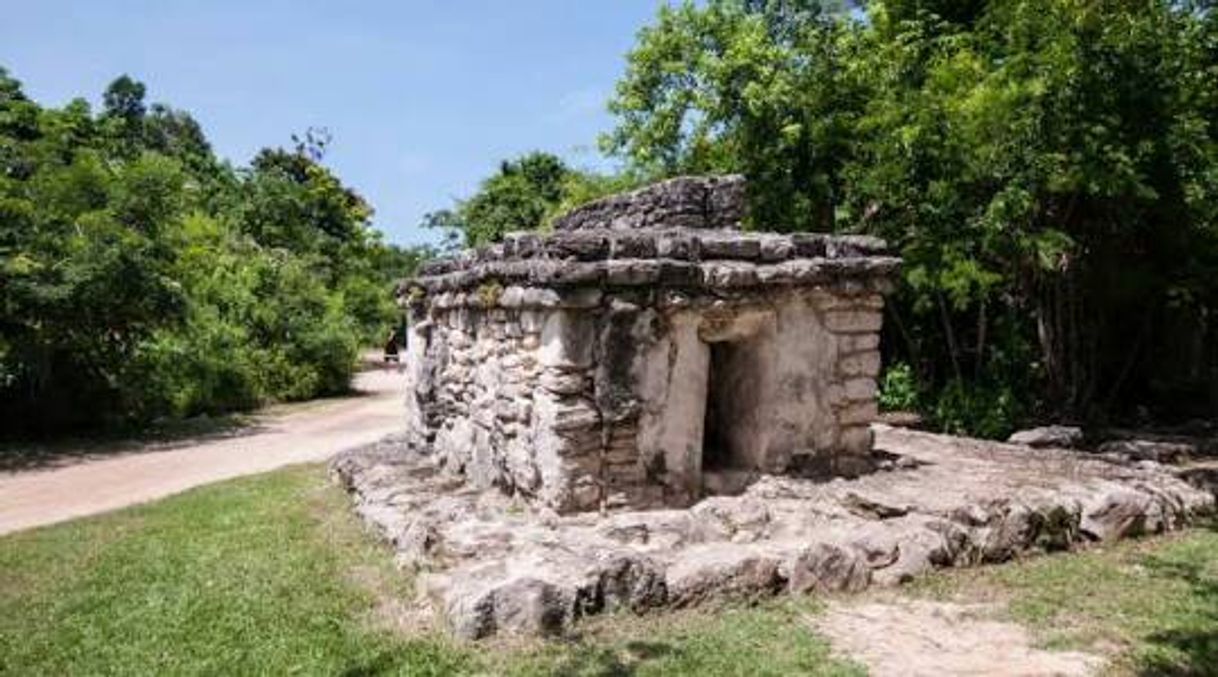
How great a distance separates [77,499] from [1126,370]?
13.9 meters

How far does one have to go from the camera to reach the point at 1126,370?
14070 mm

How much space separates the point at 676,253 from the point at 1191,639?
3.84 metres

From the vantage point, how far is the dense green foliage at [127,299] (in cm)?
1324

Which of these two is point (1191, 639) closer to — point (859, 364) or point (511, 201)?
point (859, 364)

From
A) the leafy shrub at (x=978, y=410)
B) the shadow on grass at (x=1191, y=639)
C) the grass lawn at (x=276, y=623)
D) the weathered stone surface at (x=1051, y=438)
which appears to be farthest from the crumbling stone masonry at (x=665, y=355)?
the leafy shrub at (x=978, y=410)

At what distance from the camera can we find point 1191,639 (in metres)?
4.96

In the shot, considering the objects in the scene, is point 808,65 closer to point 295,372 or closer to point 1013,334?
point 1013,334

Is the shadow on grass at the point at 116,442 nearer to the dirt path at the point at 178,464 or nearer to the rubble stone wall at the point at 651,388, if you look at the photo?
the dirt path at the point at 178,464

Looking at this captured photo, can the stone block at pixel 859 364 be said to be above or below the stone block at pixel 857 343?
below

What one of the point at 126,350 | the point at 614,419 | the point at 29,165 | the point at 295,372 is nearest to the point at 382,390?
the point at 295,372

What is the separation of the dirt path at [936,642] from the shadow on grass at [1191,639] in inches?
12.3

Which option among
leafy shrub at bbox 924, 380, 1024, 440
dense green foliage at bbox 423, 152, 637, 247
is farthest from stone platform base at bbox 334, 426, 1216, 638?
dense green foliage at bbox 423, 152, 637, 247

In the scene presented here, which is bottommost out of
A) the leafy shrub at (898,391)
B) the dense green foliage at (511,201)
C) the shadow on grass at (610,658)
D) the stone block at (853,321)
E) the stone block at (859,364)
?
the shadow on grass at (610,658)

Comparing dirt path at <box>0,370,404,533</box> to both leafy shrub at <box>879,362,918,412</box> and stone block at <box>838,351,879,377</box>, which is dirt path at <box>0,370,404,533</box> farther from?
leafy shrub at <box>879,362,918,412</box>
